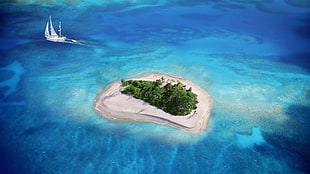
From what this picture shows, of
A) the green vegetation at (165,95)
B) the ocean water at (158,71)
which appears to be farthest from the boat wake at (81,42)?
the green vegetation at (165,95)

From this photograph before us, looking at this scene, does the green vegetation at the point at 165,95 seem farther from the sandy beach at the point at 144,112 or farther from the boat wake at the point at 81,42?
the boat wake at the point at 81,42

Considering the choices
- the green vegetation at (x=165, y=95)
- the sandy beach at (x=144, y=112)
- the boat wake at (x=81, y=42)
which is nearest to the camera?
the sandy beach at (x=144, y=112)

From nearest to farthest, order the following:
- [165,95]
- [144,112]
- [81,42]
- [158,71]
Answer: [144,112] < [165,95] < [158,71] < [81,42]

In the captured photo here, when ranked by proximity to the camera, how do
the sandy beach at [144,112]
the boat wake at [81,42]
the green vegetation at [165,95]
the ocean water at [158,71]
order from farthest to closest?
1. the boat wake at [81,42]
2. the green vegetation at [165,95]
3. the sandy beach at [144,112]
4. the ocean water at [158,71]

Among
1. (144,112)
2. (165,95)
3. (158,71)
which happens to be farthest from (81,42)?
(144,112)

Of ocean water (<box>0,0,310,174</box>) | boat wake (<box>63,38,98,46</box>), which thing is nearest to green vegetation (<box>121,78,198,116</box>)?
ocean water (<box>0,0,310,174</box>)

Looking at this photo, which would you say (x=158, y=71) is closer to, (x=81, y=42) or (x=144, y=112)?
(x=144, y=112)
